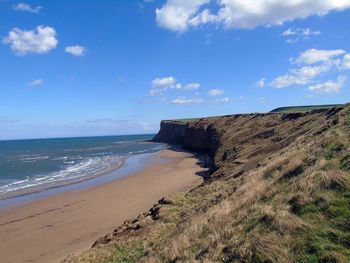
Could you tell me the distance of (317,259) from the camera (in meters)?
6.33

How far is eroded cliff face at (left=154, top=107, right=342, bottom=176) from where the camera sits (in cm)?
2595

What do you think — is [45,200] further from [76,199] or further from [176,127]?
[176,127]

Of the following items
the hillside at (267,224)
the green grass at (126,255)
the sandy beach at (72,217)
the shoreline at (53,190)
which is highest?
the hillside at (267,224)

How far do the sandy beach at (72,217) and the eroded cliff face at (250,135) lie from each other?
199 inches

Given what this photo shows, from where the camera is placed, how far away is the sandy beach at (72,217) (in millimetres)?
17328

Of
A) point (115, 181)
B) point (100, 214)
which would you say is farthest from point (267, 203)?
point (115, 181)

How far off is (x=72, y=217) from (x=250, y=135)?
78.4 ft

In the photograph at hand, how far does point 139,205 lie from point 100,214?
2772 mm

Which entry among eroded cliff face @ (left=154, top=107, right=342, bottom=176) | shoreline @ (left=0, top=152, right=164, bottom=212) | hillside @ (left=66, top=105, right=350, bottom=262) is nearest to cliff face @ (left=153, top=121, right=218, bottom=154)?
eroded cliff face @ (left=154, top=107, right=342, bottom=176)

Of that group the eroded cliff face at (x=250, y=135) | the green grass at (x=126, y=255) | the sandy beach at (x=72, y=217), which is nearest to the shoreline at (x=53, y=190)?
the sandy beach at (x=72, y=217)

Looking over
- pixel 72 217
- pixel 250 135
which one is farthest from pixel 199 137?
pixel 72 217

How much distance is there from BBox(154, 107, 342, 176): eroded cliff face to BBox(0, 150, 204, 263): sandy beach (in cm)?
505

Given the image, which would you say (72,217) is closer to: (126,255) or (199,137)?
(126,255)

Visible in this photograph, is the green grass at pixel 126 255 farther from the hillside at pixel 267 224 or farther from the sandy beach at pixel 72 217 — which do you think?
the sandy beach at pixel 72 217
